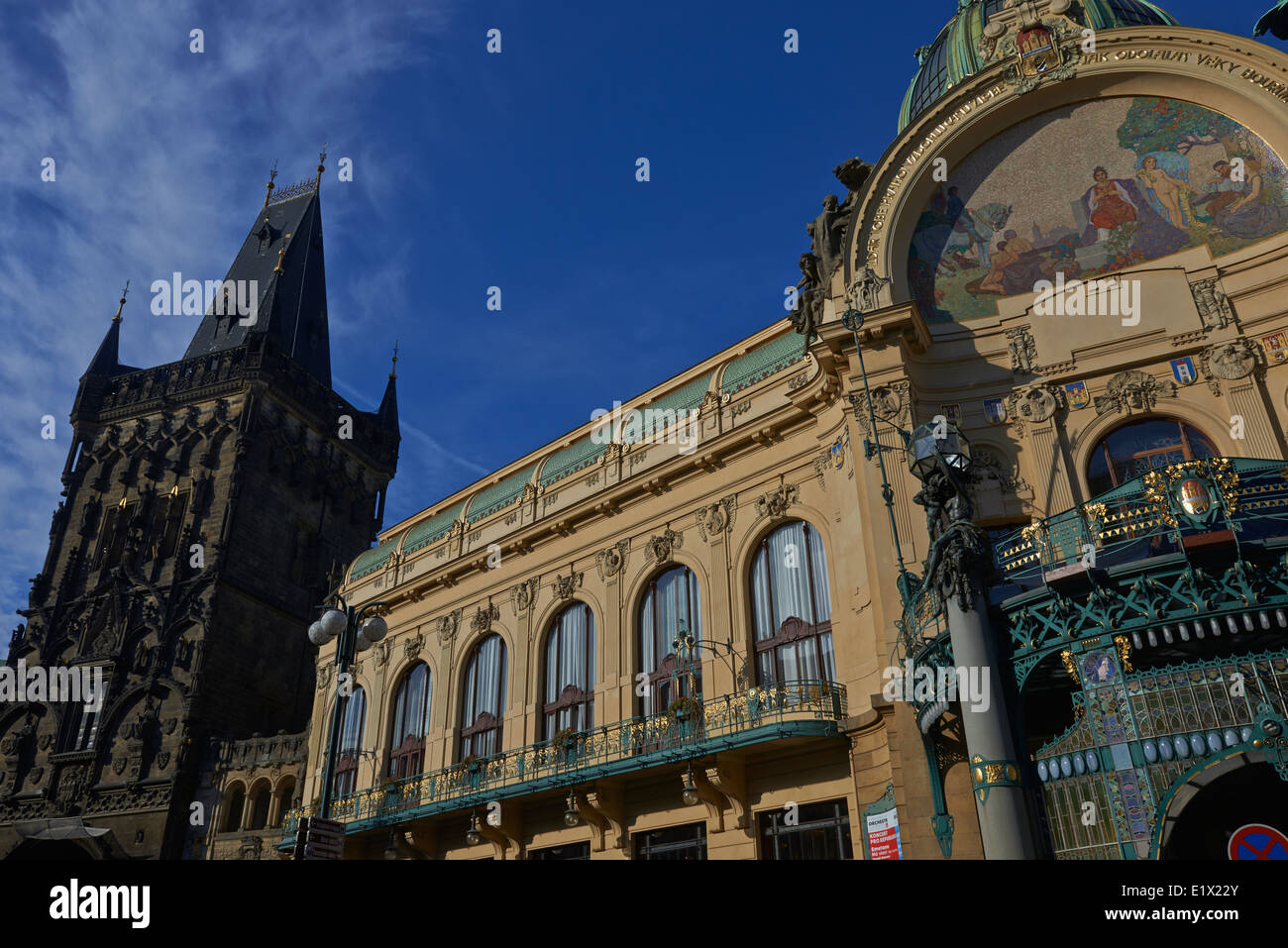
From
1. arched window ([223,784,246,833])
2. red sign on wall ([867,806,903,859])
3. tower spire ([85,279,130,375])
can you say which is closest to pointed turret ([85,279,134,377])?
tower spire ([85,279,130,375])

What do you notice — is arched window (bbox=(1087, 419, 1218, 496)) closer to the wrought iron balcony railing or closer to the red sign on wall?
the wrought iron balcony railing

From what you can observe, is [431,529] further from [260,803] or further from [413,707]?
[260,803]

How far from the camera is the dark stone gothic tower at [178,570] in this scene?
38.2 metres

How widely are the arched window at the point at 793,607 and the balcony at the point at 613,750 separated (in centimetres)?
68

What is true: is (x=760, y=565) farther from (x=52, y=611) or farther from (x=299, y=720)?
(x=52, y=611)

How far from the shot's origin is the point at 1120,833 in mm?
11141

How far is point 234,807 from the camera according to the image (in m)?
35.7

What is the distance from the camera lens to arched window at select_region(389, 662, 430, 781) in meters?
27.1

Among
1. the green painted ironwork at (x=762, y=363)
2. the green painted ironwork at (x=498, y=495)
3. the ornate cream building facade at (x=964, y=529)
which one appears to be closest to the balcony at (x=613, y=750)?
the ornate cream building facade at (x=964, y=529)

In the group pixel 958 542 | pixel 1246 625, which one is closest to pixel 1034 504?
pixel 958 542

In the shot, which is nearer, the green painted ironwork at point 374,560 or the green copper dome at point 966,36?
the green copper dome at point 966,36

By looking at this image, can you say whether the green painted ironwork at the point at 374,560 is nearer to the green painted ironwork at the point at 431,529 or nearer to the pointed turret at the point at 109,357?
the green painted ironwork at the point at 431,529

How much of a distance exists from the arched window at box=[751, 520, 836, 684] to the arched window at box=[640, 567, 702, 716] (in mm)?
1711
